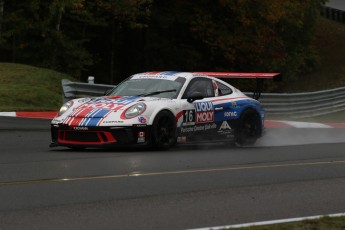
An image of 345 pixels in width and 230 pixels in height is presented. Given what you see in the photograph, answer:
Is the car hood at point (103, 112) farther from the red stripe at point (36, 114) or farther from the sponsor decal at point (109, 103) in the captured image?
the red stripe at point (36, 114)

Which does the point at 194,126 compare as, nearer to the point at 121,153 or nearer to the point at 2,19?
the point at 121,153

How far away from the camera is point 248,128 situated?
48.6 feet

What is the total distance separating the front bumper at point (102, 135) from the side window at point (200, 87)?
1511mm

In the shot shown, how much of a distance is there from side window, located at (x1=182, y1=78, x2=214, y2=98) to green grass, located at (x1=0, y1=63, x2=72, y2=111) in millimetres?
6960

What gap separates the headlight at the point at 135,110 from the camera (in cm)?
1219

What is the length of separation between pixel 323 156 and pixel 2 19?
61.0ft

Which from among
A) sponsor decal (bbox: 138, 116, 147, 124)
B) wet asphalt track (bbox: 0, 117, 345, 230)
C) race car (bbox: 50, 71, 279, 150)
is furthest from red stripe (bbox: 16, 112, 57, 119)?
sponsor decal (bbox: 138, 116, 147, 124)

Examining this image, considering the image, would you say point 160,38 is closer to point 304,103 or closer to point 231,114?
point 304,103

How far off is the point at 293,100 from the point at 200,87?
12427mm

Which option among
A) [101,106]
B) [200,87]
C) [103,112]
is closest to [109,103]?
[101,106]

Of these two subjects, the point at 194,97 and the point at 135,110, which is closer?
the point at 135,110

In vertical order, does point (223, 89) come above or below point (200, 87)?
below

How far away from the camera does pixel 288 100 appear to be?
25.5m

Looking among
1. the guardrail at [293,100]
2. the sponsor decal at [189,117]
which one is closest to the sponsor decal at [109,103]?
the sponsor decal at [189,117]
